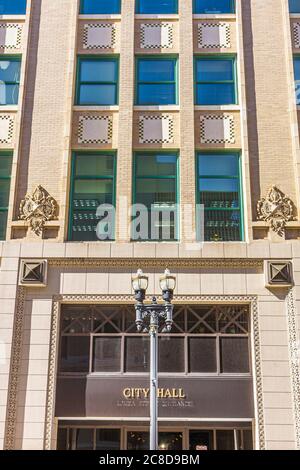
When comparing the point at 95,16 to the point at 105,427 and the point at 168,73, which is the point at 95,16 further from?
the point at 105,427

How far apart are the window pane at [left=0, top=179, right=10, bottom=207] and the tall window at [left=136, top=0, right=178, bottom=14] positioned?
690 centimetres

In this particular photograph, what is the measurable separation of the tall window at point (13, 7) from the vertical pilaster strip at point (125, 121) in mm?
3251

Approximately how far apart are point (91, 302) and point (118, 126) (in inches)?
205

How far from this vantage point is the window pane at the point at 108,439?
13.5 meters

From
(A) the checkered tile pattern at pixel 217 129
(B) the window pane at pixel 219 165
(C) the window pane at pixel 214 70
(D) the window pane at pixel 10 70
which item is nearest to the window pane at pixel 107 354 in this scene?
(B) the window pane at pixel 219 165

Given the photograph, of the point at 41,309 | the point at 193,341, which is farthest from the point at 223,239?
the point at 41,309

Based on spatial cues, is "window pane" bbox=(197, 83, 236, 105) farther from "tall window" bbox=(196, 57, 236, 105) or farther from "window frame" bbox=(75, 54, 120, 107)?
"window frame" bbox=(75, 54, 120, 107)

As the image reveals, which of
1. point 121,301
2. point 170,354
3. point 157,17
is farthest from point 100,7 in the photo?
point 170,354

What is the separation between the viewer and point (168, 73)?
54.1 feet

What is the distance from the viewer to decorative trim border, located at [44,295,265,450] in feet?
43.4

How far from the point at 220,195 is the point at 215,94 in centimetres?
322

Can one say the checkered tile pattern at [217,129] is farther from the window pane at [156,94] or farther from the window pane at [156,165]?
the window pane at [156,94]

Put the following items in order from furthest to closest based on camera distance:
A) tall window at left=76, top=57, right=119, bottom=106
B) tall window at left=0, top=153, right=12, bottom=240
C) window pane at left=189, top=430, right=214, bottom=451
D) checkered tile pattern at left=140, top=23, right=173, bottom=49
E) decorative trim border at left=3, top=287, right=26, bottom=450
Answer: checkered tile pattern at left=140, top=23, right=173, bottom=49 < tall window at left=76, top=57, right=119, bottom=106 < tall window at left=0, top=153, right=12, bottom=240 < window pane at left=189, top=430, right=214, bottom=451 < decorative trim border at left=3, top=287, right=26, bottom=450

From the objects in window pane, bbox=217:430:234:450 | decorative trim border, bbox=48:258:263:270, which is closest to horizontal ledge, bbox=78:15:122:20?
decorative trim border, bbox=48:258:263:270
